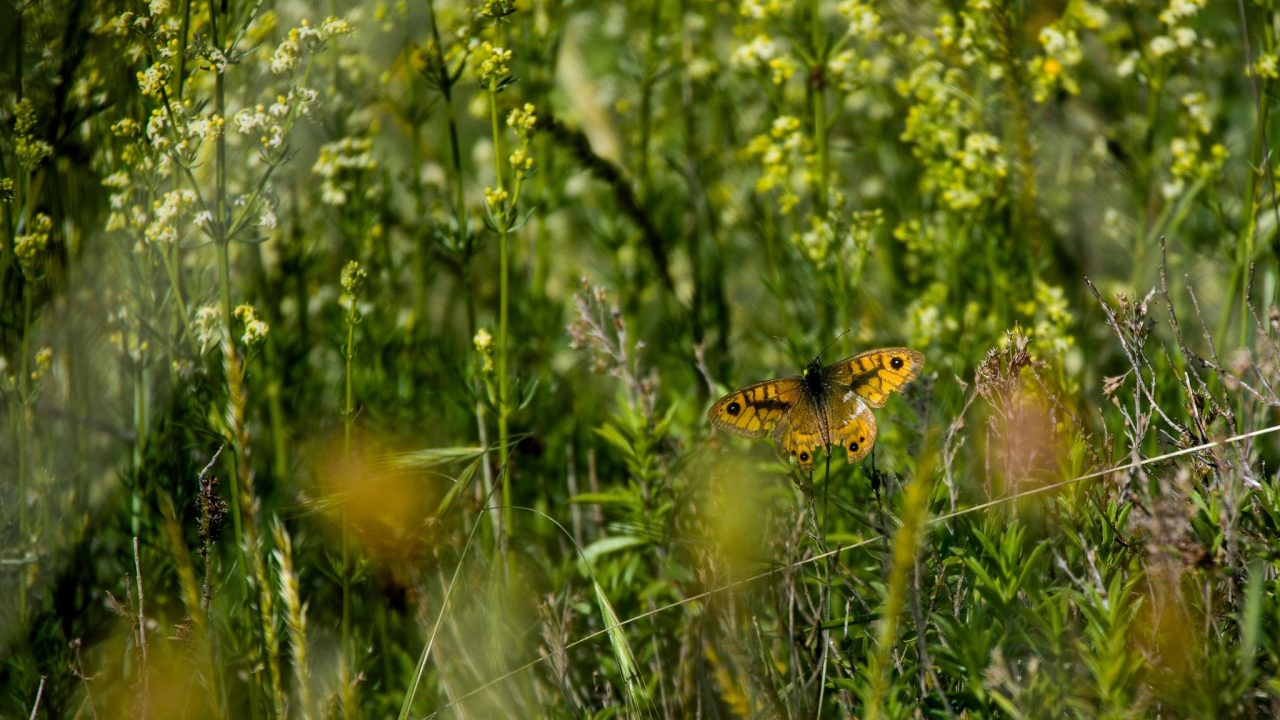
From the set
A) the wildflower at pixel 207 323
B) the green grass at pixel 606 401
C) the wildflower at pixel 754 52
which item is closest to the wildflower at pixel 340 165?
the green grass at pixel 606 401

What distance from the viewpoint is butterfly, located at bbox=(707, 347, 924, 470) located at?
2.18 meters

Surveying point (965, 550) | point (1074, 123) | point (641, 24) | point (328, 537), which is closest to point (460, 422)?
point (328, 537)

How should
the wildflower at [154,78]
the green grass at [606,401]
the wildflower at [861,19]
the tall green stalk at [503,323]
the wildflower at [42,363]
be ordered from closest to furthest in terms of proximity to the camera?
the green grass at [606,401] → the wildflower at [154,78] → the tall green stalk at [503,323] → the wildflower at [42,363] → the wildflower at [861,19]

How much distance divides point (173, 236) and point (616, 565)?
46.4 inches

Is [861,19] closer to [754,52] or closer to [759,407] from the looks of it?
[754,52]

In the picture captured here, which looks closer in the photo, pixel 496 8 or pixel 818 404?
pixel 496 8

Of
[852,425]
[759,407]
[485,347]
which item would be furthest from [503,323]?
[852,425]

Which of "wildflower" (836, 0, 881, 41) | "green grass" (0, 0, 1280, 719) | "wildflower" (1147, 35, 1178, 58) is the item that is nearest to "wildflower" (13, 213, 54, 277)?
"green grass" (0, 0, 1280, 719)

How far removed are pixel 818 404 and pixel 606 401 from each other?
64.0 inches

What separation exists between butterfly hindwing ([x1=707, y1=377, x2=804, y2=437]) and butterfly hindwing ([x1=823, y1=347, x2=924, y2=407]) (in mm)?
83

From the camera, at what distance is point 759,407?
7.66 ft

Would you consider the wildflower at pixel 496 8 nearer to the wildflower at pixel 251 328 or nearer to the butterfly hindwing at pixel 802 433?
the wildflower at pixel 251 328

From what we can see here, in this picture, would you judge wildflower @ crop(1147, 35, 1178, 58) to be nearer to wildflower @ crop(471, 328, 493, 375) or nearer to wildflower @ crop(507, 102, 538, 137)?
wildflower @ crop(507, 102, 538, 137)

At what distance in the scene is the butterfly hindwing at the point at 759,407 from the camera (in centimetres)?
228
